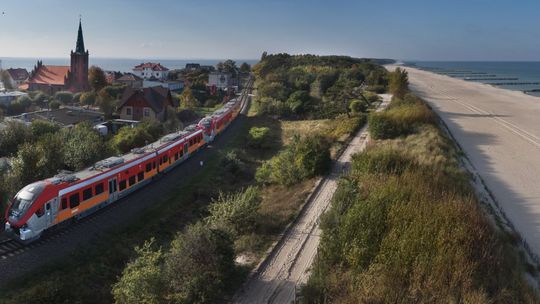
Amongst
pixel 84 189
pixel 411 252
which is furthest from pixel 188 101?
pixel 411 252

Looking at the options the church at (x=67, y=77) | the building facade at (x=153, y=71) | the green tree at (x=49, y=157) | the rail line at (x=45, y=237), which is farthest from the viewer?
the building facade at (x=153, y=71)

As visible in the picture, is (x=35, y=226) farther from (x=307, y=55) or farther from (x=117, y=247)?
(x=307, y=55)

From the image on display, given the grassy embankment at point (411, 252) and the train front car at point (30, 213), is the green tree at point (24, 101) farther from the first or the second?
the grassy embankment at point (411, 252)

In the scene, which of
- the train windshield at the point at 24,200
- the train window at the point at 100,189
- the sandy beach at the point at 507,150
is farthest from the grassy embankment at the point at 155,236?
the sandy beach at the point at 507,150

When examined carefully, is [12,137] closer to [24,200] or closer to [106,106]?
[24,200]

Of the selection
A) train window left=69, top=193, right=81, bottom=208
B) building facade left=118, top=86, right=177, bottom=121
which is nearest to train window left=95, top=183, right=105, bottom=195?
train window left=69, top=193, right=81, bottom=208

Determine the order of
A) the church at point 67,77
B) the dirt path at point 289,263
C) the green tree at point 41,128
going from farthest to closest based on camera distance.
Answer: the church at point 67,77 < the green tree at point 41,128 < the dirt path at point 289,263

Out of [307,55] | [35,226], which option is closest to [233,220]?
[35,226]
